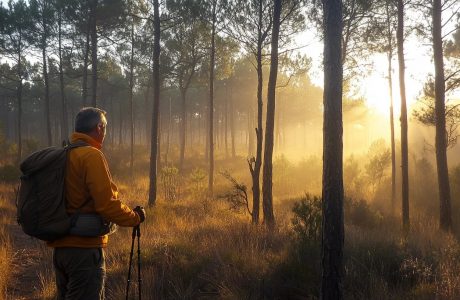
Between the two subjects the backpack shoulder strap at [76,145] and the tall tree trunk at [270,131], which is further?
the tall tree trunk at [270,131]

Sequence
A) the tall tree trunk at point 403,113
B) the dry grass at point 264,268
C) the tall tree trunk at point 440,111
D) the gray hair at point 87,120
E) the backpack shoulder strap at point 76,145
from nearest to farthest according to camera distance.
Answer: the backpack shoulder strap at point 76,145 → the gray hair at point 87,120 → the dry grass at point 264,268 → the tall tree trunk at point 440,111 → the tall tree trunk at point 403,113

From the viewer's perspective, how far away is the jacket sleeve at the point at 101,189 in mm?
2930

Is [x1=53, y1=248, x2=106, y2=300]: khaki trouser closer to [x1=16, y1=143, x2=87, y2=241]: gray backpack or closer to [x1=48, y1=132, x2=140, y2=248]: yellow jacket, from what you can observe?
[x1=48, y1=132, x2=140, y2=248]: yellow jacket

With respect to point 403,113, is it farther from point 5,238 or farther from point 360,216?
point 5,238

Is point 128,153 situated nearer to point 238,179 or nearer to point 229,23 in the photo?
point 238,179

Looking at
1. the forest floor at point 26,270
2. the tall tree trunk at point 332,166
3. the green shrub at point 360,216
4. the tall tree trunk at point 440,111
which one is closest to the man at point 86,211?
the tall tree trunk at point 332,166

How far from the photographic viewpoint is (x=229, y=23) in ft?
40.6

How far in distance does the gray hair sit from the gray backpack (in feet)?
1.06

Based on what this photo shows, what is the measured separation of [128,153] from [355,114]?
24780mm

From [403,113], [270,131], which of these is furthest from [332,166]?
[403,113]

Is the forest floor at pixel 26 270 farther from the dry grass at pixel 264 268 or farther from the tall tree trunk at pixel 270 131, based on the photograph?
the tall tree trunk at pixel 270 131

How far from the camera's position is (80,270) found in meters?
3.01

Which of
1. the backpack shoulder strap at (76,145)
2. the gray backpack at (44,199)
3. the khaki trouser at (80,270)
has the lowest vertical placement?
the khaki trouser at (80,270)

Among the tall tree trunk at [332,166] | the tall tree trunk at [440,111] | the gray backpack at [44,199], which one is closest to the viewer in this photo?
the gray backpack at [44,199]
